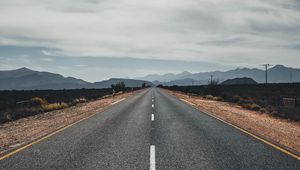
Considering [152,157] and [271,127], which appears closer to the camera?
[152,157]

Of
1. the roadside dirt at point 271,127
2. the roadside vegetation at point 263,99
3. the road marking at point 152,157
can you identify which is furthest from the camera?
the roadside vegetation at point 263,99

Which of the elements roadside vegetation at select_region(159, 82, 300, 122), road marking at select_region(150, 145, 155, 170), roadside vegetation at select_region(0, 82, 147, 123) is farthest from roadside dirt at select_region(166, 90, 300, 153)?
roadside vegetation at select_region(0, 82, 147, 123)

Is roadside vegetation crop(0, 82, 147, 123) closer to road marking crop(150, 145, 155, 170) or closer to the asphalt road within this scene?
the asphalt road

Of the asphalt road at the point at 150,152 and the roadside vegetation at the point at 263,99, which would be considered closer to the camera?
the asphalt road at the point at 150,152

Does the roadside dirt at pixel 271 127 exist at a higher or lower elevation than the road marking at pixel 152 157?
lower

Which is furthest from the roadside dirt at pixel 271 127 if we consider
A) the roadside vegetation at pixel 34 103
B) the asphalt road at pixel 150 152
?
the roadside vegetation at pixel 34 103

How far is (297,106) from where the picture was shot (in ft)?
87.9

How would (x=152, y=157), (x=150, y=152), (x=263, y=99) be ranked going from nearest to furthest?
1. (x=152, y=157)
2. (x=150, y=152)
3. (x=263, y=99)

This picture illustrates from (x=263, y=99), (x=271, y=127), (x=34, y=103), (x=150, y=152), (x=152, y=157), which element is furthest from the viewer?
(x=263, y=99)

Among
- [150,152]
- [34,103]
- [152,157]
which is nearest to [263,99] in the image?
[34,103]

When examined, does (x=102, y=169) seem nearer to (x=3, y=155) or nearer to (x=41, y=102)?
(x=3, y=155)

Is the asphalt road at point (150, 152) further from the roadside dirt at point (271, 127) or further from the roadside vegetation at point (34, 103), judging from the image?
the roadside vegetation at point (34, 103)

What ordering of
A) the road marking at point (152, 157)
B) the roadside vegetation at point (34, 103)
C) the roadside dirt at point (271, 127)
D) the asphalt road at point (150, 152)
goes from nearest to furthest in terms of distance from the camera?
the road marking at point (152, 157) → the asphalt road at point (150, 152) → the roadside dirt at point (271, 127) → the roadside vegetation at point (34, 103)

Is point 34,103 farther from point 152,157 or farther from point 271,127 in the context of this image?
point 152,157
